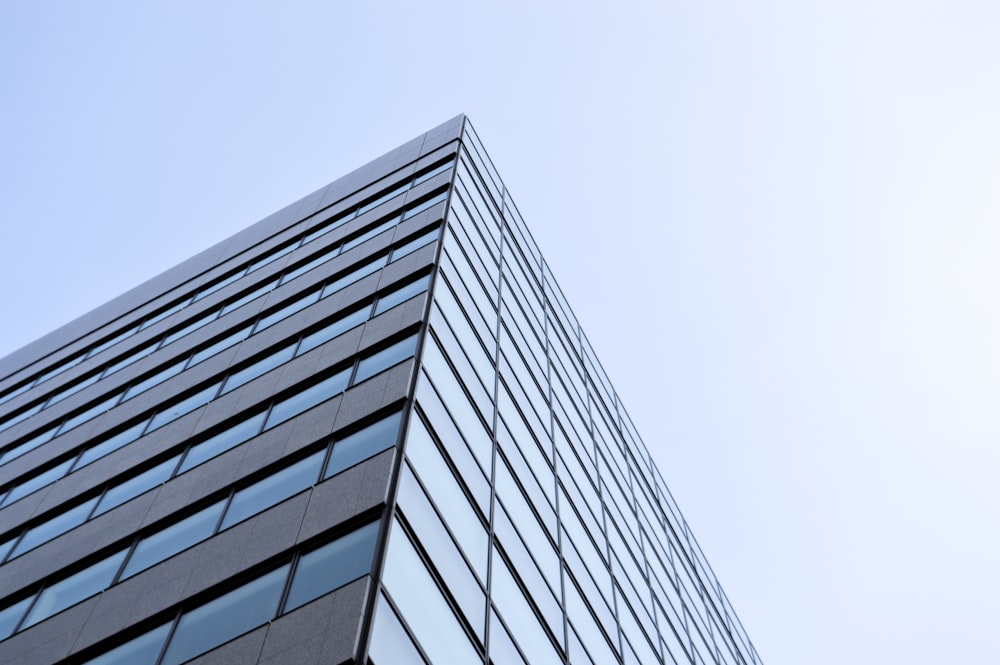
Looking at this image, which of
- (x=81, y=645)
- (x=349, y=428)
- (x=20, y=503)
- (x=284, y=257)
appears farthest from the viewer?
(x=284, y=257)

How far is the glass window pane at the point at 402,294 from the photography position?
19.3 m

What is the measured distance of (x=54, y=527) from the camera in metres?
19.1

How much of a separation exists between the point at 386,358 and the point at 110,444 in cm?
879

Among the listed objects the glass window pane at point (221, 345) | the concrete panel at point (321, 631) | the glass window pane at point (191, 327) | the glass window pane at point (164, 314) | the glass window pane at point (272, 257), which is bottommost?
the concrete panel at point (321, 631)

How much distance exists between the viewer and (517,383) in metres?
22.4

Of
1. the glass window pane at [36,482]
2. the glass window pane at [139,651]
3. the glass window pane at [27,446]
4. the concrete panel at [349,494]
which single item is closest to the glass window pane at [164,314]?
the glass window pane at [27,446]

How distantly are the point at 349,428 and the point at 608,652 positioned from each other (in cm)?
781

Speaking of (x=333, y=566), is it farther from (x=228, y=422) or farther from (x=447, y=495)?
(x=228, y=422)

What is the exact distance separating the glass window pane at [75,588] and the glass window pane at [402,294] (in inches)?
271

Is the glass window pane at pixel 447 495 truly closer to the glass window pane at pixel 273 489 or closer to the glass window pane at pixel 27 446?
the glass window pane at pixel 273 489

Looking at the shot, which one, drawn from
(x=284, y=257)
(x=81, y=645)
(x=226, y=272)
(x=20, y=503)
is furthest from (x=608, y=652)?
(x=226, y=272)

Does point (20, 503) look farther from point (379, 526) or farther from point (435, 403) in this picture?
point (379, 526)

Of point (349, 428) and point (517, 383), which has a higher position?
point (517, 383)

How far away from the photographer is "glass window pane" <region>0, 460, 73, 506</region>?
21828mm
